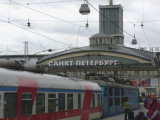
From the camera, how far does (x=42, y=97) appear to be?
55.6 ft

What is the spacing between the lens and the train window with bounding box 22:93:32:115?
49.6ft

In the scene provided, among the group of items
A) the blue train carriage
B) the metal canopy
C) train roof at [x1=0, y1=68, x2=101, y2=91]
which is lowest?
the blue train carriage

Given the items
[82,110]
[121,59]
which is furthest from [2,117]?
[121,59]

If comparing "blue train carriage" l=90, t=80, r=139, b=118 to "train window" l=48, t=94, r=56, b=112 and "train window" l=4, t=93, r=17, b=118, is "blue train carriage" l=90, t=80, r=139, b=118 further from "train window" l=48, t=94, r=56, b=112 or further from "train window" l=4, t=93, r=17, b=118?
"train window" l=4, t=93, r=17, b=118

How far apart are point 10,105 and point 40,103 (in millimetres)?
2708

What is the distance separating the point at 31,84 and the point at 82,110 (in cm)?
753

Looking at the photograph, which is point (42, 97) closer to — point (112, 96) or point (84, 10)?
point (84, 10)

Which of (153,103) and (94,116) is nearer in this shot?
(153,103)

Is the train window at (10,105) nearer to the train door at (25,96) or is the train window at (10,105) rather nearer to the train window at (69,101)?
the train door at (25,96)

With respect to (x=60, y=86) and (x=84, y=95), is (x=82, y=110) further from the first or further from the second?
(x=60, y=86)

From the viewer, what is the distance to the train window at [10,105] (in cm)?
1380

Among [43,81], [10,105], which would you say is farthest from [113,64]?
[10,105]

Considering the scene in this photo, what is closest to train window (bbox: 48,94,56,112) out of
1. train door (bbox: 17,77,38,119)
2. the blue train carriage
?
train door (bbox: 17,77,38,119)

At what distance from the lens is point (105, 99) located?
30.8 meters
